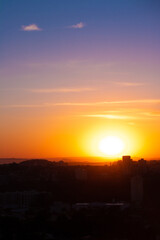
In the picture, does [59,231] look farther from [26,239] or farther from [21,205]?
[21,205]

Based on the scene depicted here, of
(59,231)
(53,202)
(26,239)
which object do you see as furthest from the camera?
(53,202)

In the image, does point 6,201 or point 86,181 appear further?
point 86,181

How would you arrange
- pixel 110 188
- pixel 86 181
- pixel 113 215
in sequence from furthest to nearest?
pixel 86 181 < pixel 110 188 < pixel 113 215

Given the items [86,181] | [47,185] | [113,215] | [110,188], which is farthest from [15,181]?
[113,215]

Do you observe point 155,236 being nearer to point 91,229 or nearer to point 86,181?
point 91,229

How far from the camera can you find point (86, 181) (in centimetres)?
1678

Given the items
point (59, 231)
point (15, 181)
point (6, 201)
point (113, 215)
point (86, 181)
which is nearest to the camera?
point (59, 231)

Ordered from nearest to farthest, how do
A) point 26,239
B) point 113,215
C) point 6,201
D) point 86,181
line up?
point 26,239
point 113,215
point 6,201
point 86,181

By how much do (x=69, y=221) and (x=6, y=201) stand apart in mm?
4787

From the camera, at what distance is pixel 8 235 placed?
8883mm

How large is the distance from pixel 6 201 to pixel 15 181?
429 centimetres

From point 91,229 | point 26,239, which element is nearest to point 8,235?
point 26,239

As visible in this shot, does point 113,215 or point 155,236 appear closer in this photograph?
point 155,236

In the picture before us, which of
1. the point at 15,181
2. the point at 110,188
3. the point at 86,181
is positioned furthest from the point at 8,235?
the point at 15,181
